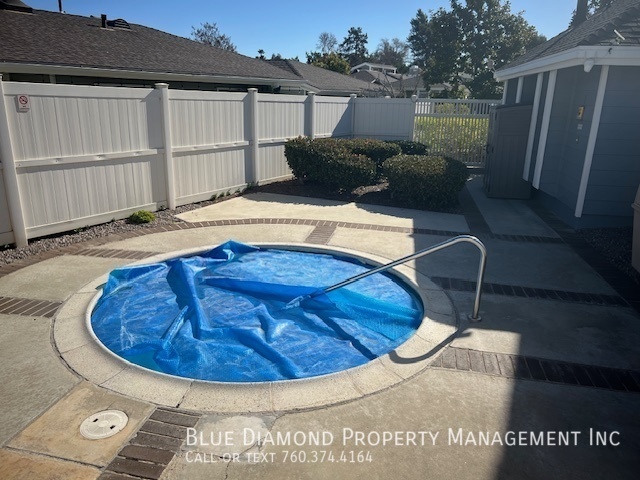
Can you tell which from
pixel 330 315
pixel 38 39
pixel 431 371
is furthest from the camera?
pixel 38 39

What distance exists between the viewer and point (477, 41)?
32250 mm

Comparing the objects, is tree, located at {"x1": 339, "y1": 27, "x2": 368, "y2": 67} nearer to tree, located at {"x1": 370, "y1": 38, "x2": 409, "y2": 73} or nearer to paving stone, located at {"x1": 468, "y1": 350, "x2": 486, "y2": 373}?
tree, located at {"x1": 370, "y1": 38, "x2": 409, "y2": 73}

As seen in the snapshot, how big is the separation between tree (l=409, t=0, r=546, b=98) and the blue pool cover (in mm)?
29813

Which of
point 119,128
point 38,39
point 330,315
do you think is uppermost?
point 38,39

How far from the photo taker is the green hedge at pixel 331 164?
1063 centimetres

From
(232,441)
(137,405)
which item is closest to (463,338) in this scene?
(232,441)

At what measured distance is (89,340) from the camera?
4121 millimetres

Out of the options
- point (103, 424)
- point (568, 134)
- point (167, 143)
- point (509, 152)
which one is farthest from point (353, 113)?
point (103, 424)

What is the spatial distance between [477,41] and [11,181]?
33.1m

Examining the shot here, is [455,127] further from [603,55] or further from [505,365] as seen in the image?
[505,365]

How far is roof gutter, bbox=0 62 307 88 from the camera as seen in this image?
9797mm

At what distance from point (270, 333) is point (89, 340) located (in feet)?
5.46

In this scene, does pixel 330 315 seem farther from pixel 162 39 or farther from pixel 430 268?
pixel 162 39

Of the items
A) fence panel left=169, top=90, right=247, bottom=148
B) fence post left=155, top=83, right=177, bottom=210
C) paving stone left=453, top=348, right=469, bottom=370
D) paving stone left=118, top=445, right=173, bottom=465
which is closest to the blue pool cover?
paving stone left=453, top=348, right=469, bottom=370
